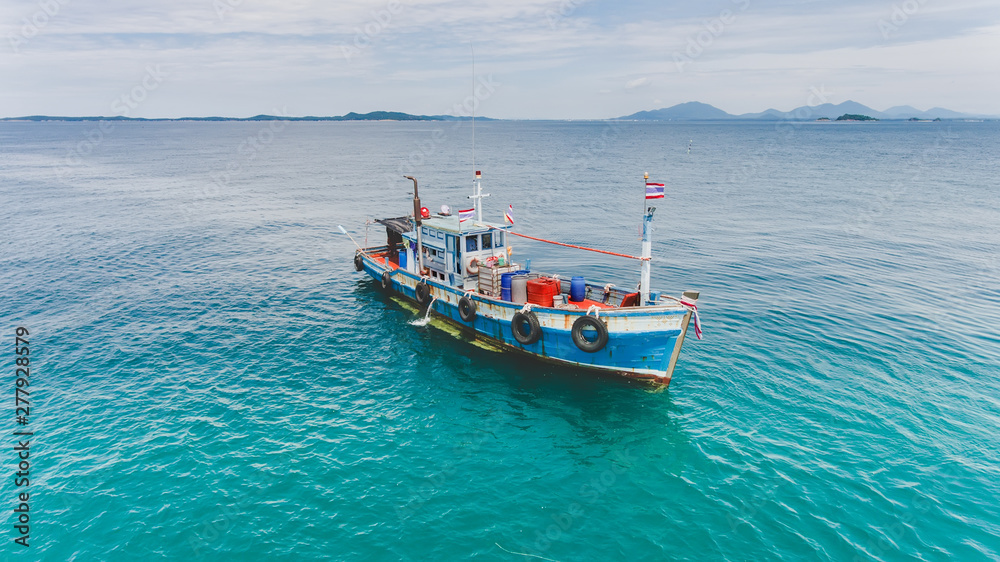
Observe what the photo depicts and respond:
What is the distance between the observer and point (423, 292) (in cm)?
3133

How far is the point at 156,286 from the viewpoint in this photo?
36.5 m

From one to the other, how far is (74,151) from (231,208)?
120914mm

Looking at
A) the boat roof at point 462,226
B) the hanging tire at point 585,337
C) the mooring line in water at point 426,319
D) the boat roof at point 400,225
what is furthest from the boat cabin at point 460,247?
the hanging tire at point 585,337

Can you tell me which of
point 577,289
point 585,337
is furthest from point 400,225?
point 585,337

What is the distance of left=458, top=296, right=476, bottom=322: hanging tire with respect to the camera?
2742cm

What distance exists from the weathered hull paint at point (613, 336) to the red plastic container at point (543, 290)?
86cm

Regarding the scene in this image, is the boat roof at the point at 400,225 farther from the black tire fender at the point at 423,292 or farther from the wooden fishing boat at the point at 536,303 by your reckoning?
the black tire fender at the point at 423,292

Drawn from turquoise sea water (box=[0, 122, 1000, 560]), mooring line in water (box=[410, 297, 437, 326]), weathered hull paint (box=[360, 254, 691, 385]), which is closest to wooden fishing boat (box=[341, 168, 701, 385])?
weathered hull paint (box=[360, 254, 691, 385])

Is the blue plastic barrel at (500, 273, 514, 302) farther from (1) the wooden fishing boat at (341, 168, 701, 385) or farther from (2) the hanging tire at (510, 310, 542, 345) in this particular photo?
(2) the hanging tire at (510, 310, 542, 345)

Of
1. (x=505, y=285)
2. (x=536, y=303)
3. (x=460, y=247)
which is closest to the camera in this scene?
(x=536, y=303)

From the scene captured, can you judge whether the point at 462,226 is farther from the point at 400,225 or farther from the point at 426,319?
the point at 400,225

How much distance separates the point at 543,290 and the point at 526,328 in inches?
79.1

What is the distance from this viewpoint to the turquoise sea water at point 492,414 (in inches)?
599

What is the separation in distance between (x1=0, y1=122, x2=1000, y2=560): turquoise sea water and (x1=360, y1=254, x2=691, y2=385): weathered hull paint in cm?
92
